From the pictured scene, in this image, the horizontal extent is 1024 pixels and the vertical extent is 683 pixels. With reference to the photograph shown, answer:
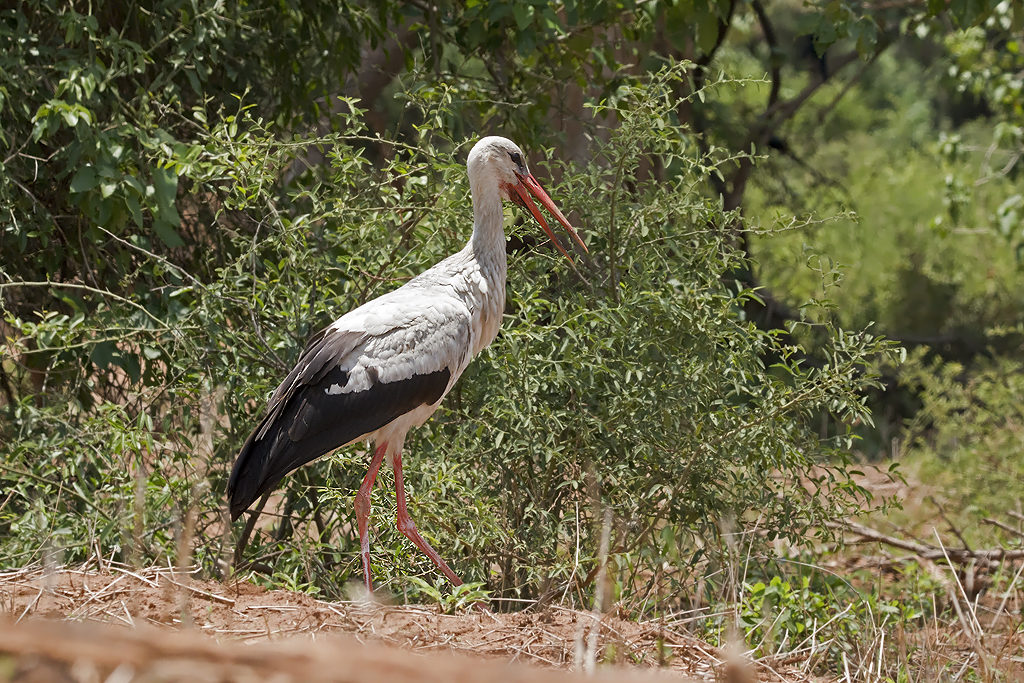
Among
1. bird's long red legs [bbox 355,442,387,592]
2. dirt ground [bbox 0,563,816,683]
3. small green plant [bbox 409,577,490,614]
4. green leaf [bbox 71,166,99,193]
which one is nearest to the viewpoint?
dirt ground [bbox 0,563,816,683]

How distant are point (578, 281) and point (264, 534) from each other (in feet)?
6.70

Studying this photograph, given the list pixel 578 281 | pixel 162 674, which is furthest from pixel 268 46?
pixel 162 674

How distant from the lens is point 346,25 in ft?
19.0

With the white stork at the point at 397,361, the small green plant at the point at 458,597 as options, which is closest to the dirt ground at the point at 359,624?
the small green plant at the point at 458,597

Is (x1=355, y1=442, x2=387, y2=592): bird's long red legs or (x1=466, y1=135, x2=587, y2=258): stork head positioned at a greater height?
(x1=466, y1=135, x2=587, y2=258): stork head

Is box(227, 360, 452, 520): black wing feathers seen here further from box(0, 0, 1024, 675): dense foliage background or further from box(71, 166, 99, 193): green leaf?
box(71, 166, 99, 193): green leaf

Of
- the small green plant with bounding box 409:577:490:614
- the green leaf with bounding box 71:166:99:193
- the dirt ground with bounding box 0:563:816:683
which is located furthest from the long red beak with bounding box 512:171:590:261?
the green leaf with bounding box 71:166:99:193

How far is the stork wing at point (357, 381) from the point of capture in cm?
402

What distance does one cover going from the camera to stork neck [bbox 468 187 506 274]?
14.4 feet

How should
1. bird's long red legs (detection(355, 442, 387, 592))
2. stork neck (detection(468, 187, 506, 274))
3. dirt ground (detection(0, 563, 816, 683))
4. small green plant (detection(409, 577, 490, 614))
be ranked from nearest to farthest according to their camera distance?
dirt ground (detection(0, 563, 816, 683)), small green plant (detection(409, 577, 490, 614)), bird's long red legs (detection(355, 442, 387, 592)), stork neck (detection(468, 187, 506, 274))

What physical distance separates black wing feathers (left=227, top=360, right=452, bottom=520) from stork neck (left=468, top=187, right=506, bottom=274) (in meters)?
0.51

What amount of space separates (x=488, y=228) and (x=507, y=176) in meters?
0.23

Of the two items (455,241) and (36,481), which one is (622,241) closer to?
(455,241)

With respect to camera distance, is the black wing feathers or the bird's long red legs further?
the bird's long red legs
